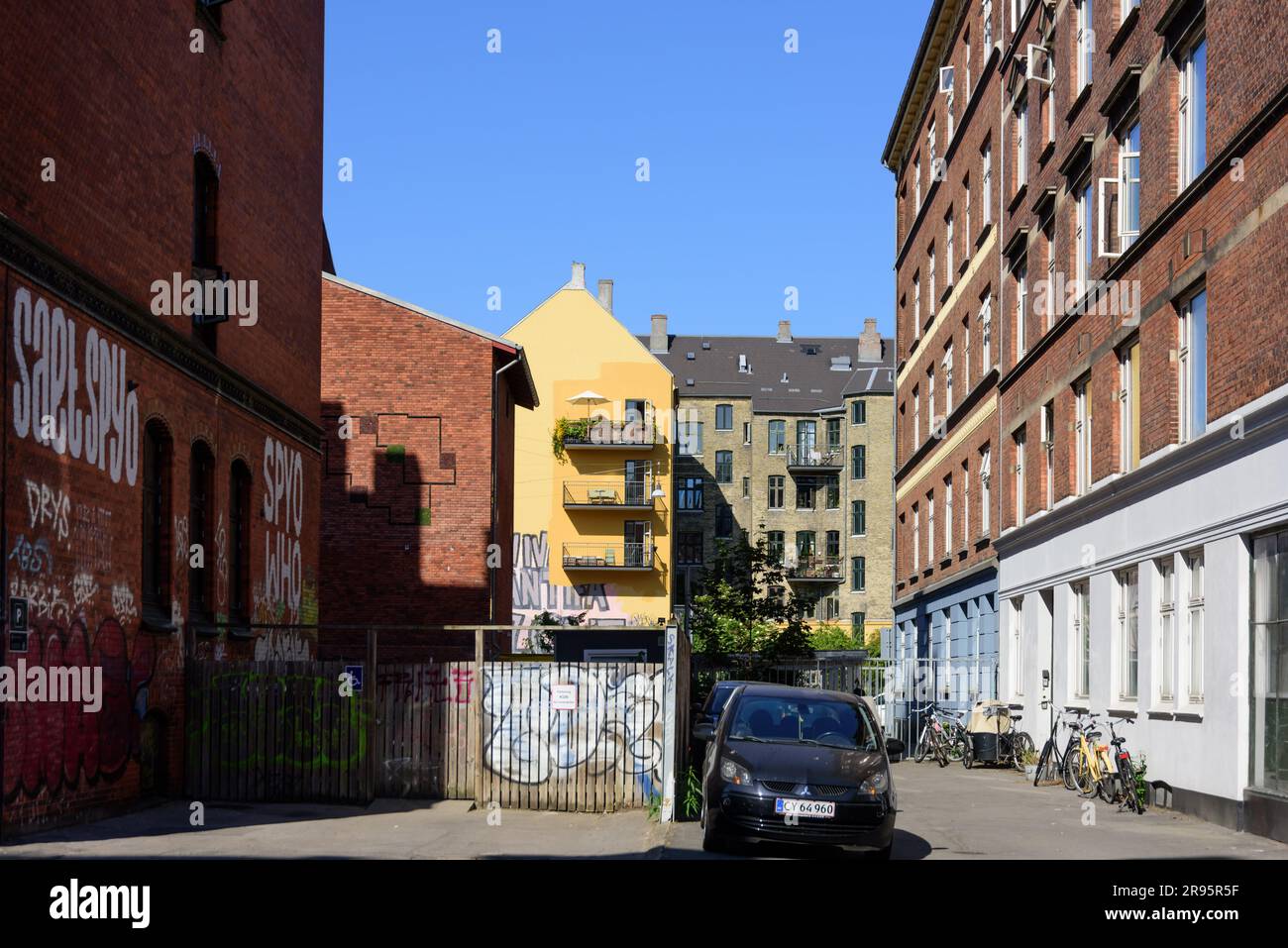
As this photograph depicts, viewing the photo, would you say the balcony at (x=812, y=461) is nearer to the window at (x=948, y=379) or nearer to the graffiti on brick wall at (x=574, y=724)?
the window at (x=948, y=379)

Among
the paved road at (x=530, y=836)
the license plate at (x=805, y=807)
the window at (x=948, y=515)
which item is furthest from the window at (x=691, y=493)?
the license plate at (x=805, y=807)

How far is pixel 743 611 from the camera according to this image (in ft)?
156

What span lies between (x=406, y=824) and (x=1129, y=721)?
36.2ft

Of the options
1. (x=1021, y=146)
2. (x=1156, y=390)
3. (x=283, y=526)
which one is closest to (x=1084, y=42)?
(x=1021, y=146)

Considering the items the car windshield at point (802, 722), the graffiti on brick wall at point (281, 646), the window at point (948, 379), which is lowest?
the car windshield at point (802, 722)

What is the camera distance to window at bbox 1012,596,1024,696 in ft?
99.0

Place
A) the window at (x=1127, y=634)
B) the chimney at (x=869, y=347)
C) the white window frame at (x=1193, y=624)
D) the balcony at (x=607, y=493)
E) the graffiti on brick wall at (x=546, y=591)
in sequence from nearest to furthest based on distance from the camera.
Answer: the white window frame at (x=1193, y=624)
the window at (x=1127, y=634)
the graffiti on brick wall at (x=546, y=591)
the balcony at (x=607, y=493)
the chimney at (x=869, y=347)

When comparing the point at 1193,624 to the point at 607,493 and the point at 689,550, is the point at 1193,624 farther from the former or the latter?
the point at 689,550

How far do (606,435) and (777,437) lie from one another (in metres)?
25.7

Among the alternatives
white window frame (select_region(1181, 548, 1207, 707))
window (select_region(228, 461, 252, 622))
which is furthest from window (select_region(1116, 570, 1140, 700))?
window (select_region(228, 461, 252, 622))

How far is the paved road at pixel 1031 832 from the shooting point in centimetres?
1529

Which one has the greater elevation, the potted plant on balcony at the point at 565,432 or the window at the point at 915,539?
the potted plant on balcony at the point at 565,432

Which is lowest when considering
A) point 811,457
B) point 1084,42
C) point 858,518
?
point 858,518

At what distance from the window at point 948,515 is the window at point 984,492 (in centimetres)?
405
